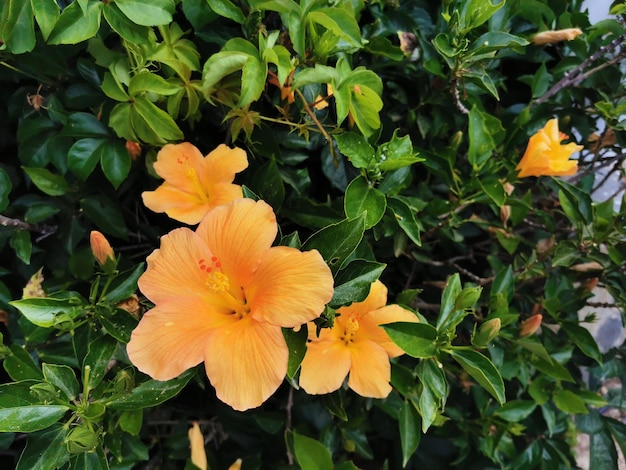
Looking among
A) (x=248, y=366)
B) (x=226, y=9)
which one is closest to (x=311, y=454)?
(x=248, y=366)

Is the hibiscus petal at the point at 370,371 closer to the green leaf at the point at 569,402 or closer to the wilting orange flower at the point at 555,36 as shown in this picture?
the green leaf at the point at 569,402

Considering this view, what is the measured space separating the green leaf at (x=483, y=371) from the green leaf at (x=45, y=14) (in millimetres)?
695

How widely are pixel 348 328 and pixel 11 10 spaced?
2.11ft

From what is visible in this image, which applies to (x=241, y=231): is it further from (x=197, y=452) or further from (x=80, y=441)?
(x=197, y=452)

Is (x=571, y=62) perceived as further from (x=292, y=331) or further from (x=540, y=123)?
(x=292, y=331)

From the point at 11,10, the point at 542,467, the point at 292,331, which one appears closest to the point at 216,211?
the point at 292,331

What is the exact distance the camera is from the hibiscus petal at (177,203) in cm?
73

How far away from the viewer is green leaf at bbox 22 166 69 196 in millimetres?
856

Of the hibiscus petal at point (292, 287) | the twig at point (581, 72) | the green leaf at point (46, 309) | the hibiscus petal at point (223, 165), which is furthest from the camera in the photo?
the twig at point (581, 72)

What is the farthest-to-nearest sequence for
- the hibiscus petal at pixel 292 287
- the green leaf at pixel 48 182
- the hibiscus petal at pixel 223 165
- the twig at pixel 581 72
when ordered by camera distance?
1. the twig at pixel 581 72
2. the green leaf at pixel 48 182
3. the hibiscus petal at pixel 223 165
4. the hibiscus petal at pixel 292 287

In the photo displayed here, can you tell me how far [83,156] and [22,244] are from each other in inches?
7.1

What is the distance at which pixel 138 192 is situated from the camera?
1.01 metres

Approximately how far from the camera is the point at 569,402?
1011 mm

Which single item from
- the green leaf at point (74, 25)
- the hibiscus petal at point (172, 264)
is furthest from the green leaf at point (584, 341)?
the green leaf at point (74, 25)
